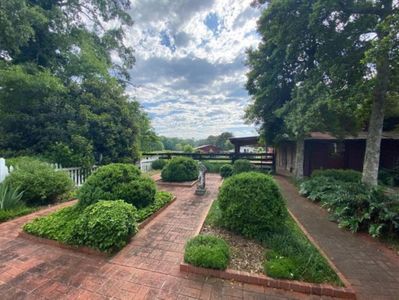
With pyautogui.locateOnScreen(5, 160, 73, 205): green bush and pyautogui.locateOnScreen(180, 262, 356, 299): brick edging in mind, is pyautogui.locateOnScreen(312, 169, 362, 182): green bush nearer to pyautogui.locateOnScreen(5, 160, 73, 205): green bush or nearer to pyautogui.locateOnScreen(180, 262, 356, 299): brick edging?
pyautogui.locateOnScreen(180, 262, 356, 299): brick edging

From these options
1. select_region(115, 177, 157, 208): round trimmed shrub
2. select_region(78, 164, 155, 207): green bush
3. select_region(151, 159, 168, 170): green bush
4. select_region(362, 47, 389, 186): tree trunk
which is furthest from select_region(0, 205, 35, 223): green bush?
select_region(362, 47, 389, 186): tree trunk

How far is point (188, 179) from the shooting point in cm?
899

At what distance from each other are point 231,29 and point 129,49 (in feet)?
24.3

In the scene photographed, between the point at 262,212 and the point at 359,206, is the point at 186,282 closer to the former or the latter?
the point at 262,212

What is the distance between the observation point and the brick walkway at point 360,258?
2.47m

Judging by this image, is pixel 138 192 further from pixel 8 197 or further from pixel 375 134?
pixel 375 134

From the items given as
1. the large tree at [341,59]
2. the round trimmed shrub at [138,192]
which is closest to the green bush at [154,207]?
the round trimmed shrub at [138,192]

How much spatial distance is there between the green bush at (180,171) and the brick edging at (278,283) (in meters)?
6.13

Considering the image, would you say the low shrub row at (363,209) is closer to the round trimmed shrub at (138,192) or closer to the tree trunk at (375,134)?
the tree trunk at (375,134)

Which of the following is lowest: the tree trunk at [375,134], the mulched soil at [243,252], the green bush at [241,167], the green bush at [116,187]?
the mulched soil at [243,252]

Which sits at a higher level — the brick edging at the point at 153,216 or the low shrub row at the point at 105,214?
the low shrub row at the point at 105,214

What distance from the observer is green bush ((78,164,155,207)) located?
4.26 m

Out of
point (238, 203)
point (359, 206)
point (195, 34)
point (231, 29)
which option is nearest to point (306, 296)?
point (238, 203)

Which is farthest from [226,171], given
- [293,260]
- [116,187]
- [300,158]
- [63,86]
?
[63,86]
